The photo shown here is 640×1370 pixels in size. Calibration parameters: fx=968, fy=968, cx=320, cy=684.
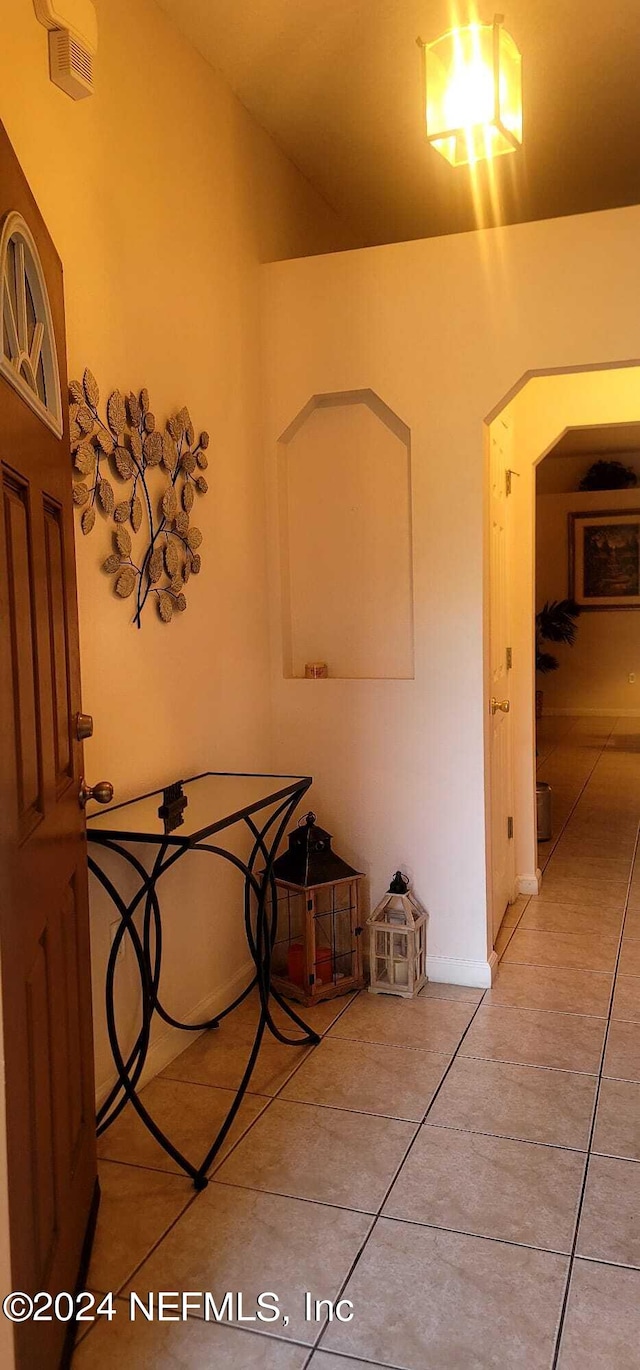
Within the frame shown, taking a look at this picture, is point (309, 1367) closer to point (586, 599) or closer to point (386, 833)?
point (386, 833)

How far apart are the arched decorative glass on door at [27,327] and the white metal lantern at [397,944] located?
6.60 ft

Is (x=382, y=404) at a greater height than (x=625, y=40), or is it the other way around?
(x=625, y=40)

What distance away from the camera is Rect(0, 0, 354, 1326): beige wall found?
233 centimetres

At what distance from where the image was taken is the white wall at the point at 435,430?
3.07 m

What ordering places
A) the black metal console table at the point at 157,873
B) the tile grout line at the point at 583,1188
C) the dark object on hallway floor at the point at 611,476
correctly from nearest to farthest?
1. the tile grout line at the point at 583,1188
2. the black metal console table at the point at 157,873
3. the dark object on hallway floor at the point at 611,476

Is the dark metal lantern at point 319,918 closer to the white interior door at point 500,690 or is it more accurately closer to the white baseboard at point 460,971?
the white baseboard at point 460,971

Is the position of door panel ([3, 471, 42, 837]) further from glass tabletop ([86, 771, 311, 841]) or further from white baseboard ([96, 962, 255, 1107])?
white baseboard ([96, 962, 255, 1107])

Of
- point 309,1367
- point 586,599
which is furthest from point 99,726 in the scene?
point 586,599

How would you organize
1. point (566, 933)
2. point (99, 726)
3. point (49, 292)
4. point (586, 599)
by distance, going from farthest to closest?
point (586, 599) < point (566, 933) < point (99, 726) < point (49, 292)

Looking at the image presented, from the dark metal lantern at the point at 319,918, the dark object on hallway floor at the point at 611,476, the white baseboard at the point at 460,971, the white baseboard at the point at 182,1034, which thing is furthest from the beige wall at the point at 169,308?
the dark object on hallway floor at the point at 611,476

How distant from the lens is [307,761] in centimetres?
353

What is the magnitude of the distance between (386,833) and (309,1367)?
A: 6.12 feet

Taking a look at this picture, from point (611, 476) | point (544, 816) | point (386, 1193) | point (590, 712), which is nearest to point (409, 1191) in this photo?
point (386, 1193)

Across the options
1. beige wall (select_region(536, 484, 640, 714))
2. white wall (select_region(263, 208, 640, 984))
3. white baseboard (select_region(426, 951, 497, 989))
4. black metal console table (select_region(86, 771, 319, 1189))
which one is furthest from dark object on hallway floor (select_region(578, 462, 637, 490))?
black metal console table (select_region(86, 771, 319, 1189))
